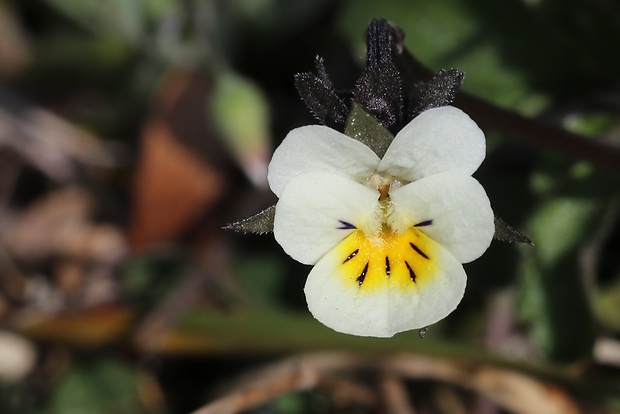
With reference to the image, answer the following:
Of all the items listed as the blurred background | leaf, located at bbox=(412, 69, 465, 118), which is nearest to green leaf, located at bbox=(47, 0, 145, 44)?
the blurred background

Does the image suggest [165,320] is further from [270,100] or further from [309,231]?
[309,231]

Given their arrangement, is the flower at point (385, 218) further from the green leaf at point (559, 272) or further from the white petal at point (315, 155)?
the green leaf at point (559, 272)

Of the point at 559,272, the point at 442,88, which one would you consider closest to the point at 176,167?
the point at 559,272

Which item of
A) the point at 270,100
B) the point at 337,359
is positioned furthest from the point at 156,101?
the point at 337,359

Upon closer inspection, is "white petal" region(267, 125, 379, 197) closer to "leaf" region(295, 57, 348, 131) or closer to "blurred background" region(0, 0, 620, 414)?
"leaf" region(295, 57, 348, 131)

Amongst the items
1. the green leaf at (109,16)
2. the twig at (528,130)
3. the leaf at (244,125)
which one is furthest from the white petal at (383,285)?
the green leaf at (109,16)

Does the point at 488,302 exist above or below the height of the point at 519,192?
below

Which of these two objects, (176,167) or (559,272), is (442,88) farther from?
(176,167)
